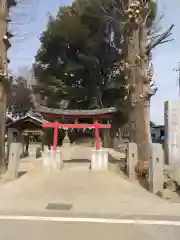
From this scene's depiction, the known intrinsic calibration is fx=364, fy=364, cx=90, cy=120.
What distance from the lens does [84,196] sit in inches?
411

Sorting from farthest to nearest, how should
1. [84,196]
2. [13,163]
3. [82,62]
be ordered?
[82,62] < [13,163] < [84,196]

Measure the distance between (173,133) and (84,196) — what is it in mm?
9193

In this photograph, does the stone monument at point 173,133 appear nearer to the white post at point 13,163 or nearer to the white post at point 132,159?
the white post at point 132,159

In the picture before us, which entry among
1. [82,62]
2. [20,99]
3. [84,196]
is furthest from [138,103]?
[20,99]

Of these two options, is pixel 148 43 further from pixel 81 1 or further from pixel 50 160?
pixel 81 1

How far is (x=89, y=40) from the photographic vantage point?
138 ft

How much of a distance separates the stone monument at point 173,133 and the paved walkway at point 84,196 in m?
4.79

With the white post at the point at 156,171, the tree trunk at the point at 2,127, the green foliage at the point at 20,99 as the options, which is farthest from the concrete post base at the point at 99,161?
the green foliage at the point at 20,99

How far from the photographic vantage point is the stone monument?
1828cm

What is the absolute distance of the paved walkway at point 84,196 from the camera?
344 inches

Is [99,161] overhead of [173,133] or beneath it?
beneath

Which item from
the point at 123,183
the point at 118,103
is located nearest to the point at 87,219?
the point at 123,183

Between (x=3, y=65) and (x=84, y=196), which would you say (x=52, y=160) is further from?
(x=84, y=196)

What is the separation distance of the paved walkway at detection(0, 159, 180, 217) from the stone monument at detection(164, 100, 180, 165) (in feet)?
15.7
